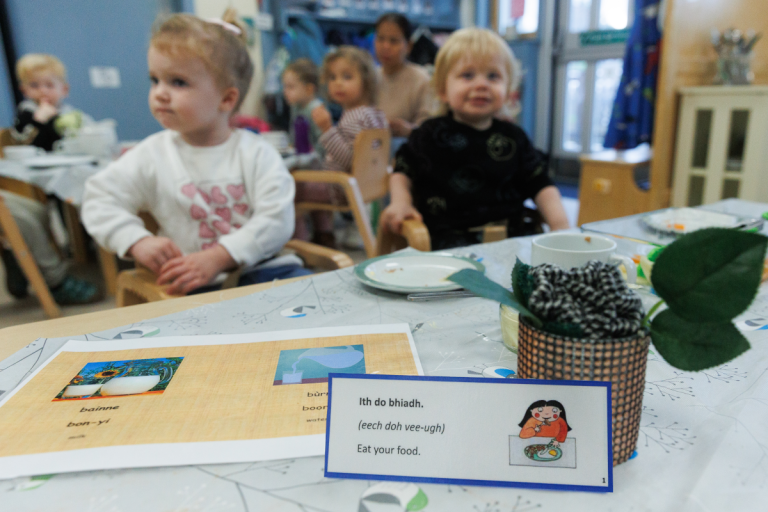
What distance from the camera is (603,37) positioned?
4.21 meters

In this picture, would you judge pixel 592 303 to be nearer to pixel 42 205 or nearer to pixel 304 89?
pixel 42 205

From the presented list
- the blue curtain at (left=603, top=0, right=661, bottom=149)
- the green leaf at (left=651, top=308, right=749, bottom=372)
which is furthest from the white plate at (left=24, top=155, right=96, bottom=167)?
the blue curtain at (left=603, top=0, right=661, bottom=149)

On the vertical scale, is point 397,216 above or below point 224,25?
below

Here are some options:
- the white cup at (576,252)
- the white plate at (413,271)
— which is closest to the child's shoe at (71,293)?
the white plate at (413,271)

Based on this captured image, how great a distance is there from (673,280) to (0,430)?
19.4 inches

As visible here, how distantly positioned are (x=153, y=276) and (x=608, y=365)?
37.2 inches

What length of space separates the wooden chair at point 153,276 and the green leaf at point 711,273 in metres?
0.68

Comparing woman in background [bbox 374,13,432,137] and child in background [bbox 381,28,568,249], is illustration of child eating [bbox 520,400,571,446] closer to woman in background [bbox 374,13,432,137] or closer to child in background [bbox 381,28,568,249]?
child in background [bbox 381,28,568,249]

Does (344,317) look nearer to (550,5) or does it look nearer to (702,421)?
(702,421)

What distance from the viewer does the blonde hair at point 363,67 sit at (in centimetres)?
241

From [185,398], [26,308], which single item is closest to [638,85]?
[185,398]

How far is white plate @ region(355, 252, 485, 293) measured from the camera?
69 centimetres

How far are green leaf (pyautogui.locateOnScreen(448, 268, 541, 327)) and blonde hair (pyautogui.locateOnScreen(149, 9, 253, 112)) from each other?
0.92 m

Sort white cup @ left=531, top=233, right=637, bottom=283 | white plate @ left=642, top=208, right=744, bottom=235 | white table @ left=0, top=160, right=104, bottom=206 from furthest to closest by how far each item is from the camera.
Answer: white table @ left=0, top=160, right=104, bottom=206
white plate @ left=642, top=208, right=744, bottom=235
white cup @ left=531, top=233, right=637, bottom=283
